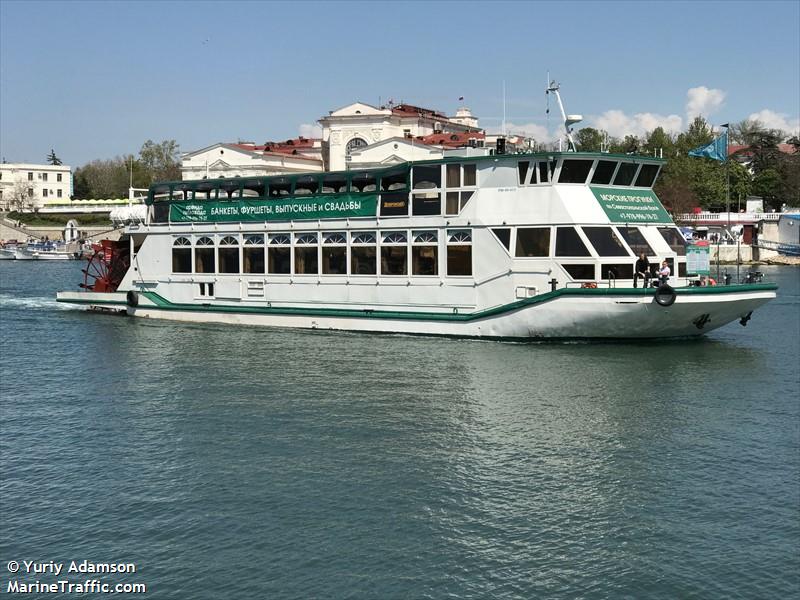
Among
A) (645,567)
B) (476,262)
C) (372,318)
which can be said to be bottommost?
(645,567)

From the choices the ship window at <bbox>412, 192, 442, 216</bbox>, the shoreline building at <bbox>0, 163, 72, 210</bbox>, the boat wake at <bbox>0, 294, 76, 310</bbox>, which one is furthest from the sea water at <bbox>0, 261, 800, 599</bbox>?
the shoreline building at <bbox>0, 163, 72, 210</bbox>

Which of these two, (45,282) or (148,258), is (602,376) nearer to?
(148,258)

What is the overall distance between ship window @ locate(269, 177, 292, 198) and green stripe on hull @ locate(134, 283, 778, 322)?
4413mm

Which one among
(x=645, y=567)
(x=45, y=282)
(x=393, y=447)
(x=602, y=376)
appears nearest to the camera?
(x=645, y=567)

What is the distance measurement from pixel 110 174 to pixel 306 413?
161 meters

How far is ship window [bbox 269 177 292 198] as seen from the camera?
3438cm

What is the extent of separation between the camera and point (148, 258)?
125ft

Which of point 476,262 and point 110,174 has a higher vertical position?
point 110,174

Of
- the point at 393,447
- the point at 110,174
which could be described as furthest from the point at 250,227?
the point at 110,174

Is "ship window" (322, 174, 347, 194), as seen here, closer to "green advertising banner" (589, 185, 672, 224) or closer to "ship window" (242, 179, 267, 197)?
"ship window" (242, 179, 267, 197)

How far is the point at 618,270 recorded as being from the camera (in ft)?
91.0

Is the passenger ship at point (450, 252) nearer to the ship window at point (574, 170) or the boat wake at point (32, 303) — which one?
the ship window at point (574, 170)

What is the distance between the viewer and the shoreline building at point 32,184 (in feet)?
534

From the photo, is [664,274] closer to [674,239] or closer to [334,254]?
[674,239]
